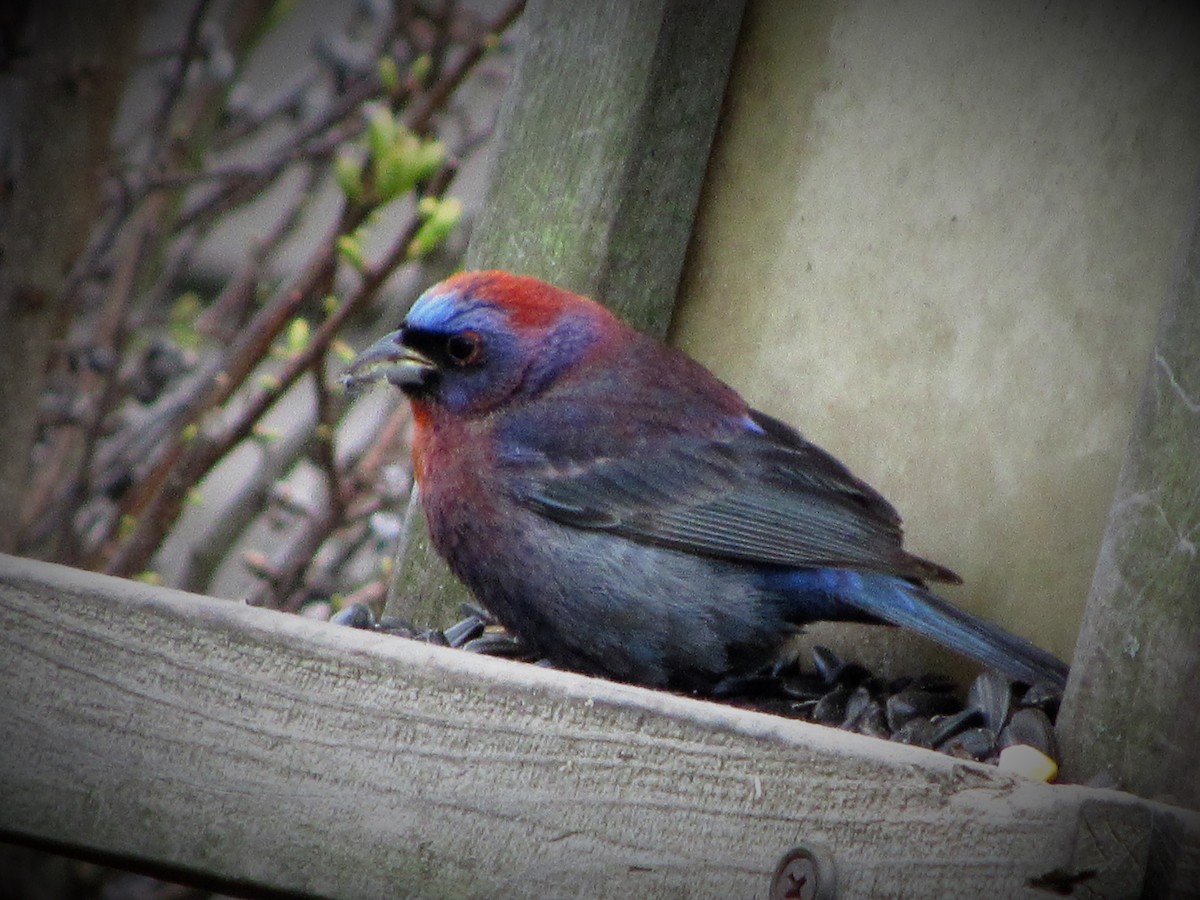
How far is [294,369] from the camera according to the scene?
3998mm

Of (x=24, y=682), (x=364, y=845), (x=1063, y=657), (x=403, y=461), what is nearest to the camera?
(x=364, y=845)

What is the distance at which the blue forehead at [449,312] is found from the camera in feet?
10.8

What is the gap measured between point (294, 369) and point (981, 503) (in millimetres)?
1815

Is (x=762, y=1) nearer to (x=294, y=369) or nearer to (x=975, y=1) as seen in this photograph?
(x=975, y=1)

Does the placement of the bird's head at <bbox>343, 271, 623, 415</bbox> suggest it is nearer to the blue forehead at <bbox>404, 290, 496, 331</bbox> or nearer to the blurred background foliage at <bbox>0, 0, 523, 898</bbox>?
the blue forehead at <bbox>404, 290, 496, 331</bbox>

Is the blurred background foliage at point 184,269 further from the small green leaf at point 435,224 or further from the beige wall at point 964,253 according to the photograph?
the beige wall at point 964,253

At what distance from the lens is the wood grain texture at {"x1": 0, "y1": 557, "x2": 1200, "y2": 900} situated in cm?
192

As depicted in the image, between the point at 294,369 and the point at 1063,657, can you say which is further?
the point at 294,369

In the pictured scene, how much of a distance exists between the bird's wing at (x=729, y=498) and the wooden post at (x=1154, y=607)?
2.18ft

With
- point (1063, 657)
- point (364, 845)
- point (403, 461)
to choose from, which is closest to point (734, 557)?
point (1063, 657)

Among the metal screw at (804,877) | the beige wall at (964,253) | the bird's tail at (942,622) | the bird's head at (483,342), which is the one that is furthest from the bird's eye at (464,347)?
→ the metal screw at (804,877)

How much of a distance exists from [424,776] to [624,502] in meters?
1.06

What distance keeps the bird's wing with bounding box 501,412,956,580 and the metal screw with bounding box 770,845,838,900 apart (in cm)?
101

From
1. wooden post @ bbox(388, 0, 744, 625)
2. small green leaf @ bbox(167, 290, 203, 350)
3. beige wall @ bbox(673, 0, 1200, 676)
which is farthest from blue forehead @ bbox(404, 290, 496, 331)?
small green leaf @ bbox(167, 290, 203, 350)
